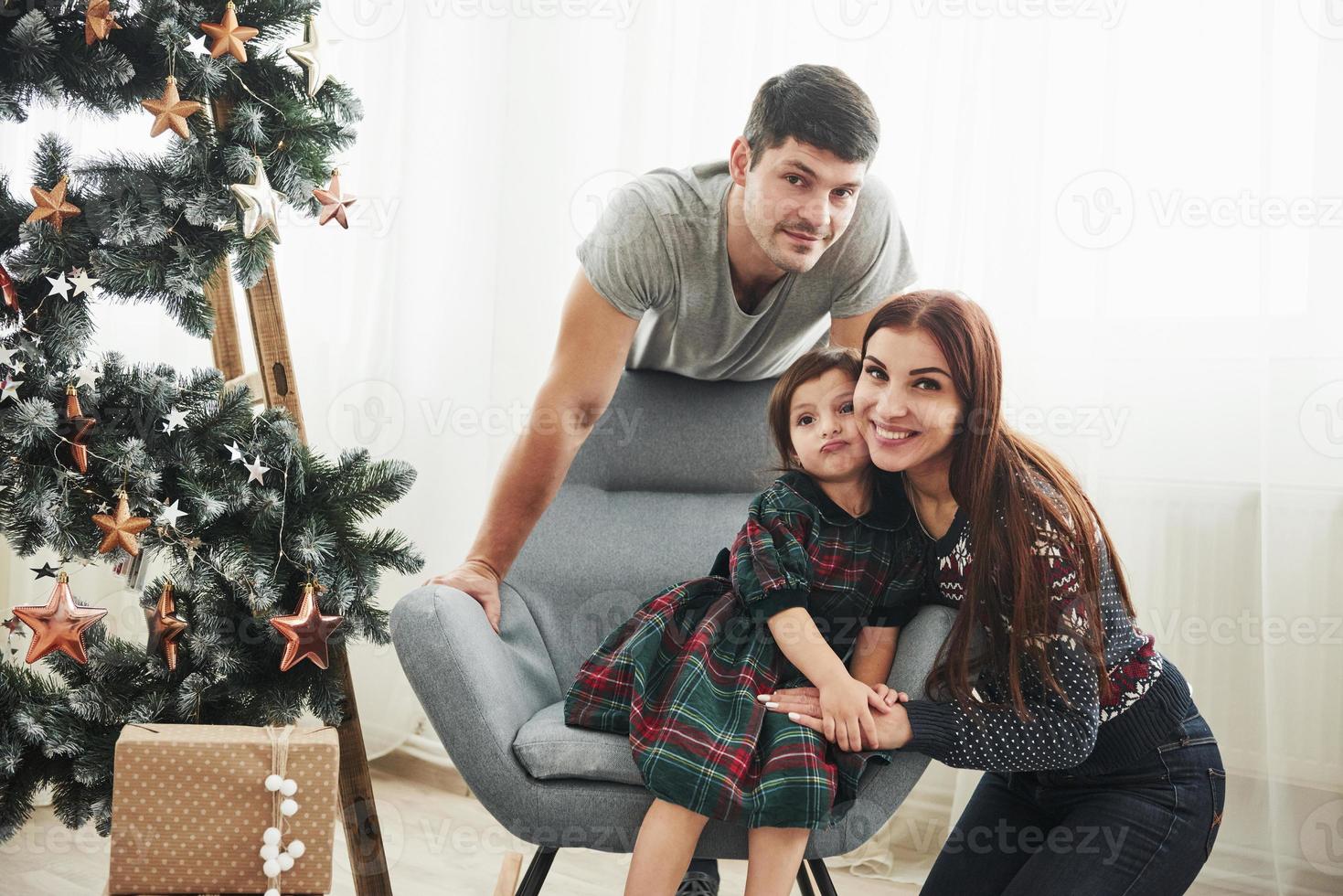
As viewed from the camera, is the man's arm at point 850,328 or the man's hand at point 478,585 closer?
the man's hand at point 478,585

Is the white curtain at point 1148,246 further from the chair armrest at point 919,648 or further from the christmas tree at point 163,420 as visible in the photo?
the christmas tree at point 163,420

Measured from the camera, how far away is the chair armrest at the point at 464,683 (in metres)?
1.28

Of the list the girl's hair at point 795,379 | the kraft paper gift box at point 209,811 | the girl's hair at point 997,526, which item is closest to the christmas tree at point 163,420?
the kraft paper gift box at point 209,811

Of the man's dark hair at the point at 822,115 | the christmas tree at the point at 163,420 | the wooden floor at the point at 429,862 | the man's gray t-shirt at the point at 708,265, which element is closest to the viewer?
the christmas tree at the point at 163,420

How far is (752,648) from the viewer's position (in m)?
1.34

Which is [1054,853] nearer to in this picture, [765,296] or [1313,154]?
[765,296]

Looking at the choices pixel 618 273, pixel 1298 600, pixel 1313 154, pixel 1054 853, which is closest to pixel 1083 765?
pixel 1054 853

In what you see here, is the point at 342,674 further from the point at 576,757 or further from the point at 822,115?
the point at 822,115

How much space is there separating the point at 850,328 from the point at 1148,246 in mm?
678

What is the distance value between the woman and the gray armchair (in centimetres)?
8

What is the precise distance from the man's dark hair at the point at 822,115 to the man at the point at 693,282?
0.03 feet

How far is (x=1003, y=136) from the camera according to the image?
1977 mm

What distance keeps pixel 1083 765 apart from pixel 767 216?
32.7 inches

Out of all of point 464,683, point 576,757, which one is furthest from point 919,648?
point 464,683
